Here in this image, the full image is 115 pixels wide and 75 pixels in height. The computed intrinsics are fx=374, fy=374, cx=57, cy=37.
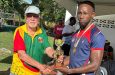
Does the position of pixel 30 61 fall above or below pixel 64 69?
below

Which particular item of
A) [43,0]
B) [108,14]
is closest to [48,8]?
[43,0]

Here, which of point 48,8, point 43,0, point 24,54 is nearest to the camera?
point 24,54

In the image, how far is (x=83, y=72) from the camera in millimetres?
3467

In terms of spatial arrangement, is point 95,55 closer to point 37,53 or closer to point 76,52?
point 76,52

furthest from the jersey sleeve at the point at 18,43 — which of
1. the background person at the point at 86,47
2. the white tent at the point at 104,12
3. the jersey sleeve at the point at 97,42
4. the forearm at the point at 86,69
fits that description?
the white tent at the point at 104,12

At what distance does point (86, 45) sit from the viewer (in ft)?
11.4

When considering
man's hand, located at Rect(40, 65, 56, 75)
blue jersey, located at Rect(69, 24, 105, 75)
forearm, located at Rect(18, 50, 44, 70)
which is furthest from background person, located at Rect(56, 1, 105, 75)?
forearm, located at Rect(18, 50, 44, 70)

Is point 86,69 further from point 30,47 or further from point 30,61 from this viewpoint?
point 30,47

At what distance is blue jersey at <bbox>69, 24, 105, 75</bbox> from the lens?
3.43m

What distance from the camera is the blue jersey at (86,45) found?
3.43 meters

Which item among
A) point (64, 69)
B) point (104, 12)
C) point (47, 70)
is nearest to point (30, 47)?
point (47, 70)

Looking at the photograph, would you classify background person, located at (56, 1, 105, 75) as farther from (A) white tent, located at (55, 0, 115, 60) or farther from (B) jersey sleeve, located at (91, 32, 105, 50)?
(A) white tent, located at (55, 0, 115, 60)

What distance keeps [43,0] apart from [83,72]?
4292 centimetres

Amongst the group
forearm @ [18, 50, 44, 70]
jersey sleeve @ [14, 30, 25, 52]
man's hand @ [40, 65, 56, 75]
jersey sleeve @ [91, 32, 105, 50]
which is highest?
jersey sleeve @ [91, 32, 105, 50]
